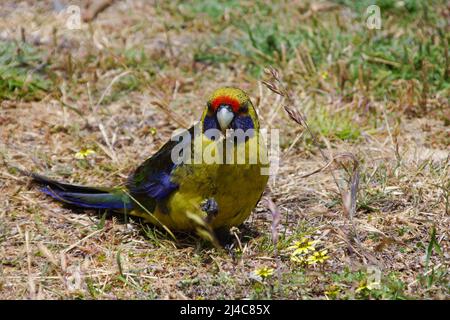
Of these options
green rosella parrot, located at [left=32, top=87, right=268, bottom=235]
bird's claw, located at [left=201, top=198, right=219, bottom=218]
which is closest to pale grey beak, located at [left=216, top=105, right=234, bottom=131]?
green rosella parrot, located at [left=32, top=87, right=268, bottom=235]

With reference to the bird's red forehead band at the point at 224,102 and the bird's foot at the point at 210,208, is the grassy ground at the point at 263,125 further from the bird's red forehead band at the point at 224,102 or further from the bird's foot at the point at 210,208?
the bird's red forehead band at the point at 224,102

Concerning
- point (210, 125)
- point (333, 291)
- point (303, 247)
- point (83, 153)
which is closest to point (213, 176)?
point (210, 125)

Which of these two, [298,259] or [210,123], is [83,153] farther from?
[298,259]

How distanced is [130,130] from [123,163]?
52 centimetres

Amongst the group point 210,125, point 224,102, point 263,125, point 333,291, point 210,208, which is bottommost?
point 333,291

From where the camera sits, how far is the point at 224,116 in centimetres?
346

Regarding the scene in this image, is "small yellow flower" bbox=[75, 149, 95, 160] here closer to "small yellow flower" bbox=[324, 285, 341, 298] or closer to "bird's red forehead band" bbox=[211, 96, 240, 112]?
"bird's red forehead band" bbox=[211, 96, 240, 112]

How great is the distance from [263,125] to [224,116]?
1509 millimetres

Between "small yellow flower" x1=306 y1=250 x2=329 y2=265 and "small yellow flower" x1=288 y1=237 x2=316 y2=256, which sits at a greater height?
"small yellow flower" x1=288 y1=237 x2=316 y2=256

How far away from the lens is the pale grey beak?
3457mm

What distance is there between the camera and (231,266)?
3.47 metres

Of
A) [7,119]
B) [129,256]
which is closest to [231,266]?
[129,256]

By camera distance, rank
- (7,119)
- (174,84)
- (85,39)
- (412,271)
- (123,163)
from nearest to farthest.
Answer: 1. (412,271)
2. (123,163)
3. (7,119)
4. (174,84)
5. (85,39)

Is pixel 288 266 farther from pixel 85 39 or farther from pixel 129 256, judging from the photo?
pixel 85 39
